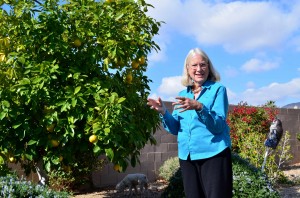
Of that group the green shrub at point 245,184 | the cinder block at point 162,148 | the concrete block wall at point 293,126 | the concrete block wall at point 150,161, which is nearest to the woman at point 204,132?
the green shrub at point 245,184

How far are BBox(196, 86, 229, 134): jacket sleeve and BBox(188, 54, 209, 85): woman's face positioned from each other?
17cm

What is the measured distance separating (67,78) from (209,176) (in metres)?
1.72

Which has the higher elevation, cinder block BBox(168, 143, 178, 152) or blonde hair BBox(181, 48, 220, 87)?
blonde hair BBox(181, 48, 220, 87)

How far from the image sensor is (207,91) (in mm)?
3068

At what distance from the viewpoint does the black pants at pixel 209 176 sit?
299cm

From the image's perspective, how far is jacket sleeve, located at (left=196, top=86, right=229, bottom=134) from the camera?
2838 millimetres

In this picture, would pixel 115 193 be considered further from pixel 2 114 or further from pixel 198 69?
pixel 198 69

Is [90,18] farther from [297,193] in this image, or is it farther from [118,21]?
[297,193]

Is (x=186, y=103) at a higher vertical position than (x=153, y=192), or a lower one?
higher

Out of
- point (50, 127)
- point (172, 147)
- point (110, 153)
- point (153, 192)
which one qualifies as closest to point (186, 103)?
point (110, 153)

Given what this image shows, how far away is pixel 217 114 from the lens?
290 centimetres

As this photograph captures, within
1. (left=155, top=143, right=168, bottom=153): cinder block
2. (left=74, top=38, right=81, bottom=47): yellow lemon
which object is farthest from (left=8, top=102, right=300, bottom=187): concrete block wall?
(left=74, top=38, right=81, bottom=47): yellow lemon

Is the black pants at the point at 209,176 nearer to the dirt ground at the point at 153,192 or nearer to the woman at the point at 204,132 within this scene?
the woman at the point at 204,132

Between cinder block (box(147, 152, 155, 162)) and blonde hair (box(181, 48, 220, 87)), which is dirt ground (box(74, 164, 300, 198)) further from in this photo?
blonde hair (box(181, 48, 220, 87))
